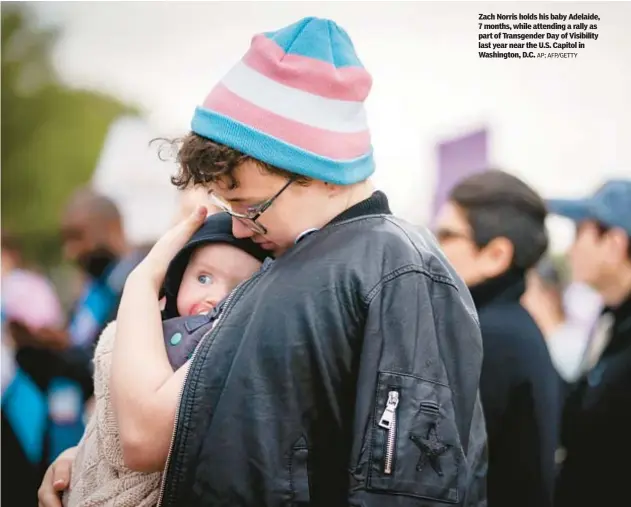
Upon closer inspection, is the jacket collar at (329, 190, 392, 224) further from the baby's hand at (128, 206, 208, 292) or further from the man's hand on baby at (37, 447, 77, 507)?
the man's hand on baby at (37, 447, 77, 507)

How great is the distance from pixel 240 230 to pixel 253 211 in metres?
0.07

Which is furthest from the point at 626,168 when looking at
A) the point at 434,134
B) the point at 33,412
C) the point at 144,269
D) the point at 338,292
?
the point at 33,412

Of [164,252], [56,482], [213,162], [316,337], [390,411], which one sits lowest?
[56,482]

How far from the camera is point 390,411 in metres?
1.14

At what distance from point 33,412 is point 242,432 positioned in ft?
4.84

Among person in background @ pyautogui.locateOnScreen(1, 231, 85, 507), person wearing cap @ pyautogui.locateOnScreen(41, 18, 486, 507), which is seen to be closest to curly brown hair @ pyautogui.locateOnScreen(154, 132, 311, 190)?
person wearing cap @ pyautogui.locateOnScreen(41, 18, 486, 507)

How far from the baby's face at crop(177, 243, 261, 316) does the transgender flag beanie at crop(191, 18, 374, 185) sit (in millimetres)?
257

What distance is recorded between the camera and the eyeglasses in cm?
127

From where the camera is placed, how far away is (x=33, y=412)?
2393mm

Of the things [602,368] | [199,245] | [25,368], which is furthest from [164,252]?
[602,368]

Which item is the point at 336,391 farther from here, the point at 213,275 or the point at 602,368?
the point at 602,368

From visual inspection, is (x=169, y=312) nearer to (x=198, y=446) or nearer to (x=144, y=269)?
(x=144, y=269)

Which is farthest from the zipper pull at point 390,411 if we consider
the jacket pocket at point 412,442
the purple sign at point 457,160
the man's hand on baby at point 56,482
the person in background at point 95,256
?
the person in background at point 95,256

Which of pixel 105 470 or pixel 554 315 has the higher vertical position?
pixel 554 315
